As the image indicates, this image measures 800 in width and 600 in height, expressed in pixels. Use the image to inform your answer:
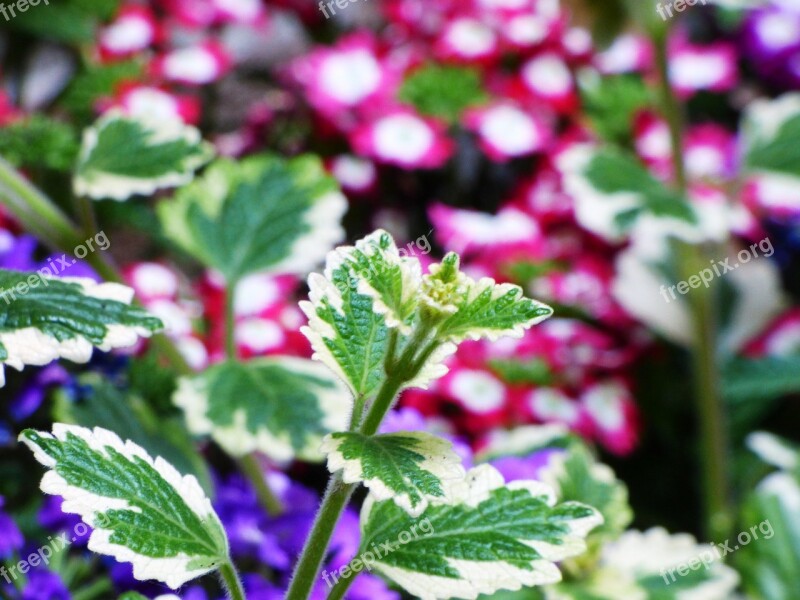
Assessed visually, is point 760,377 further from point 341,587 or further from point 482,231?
point 341,587

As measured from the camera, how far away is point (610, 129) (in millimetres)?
1505

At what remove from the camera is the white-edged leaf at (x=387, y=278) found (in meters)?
0.41

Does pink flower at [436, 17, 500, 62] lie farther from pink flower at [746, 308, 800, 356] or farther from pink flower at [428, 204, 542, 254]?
pink flower at [746, 308, 800, 356]

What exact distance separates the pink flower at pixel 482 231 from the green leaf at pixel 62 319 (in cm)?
78

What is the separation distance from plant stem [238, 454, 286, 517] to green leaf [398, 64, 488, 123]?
0.82 meters

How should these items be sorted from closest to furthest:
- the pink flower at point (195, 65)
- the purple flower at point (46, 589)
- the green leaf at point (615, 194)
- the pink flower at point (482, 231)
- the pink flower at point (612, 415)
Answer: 1. the purple flower at point (46, 589)
2. the green leaf at point (615, 194)
3. the pink flower at point (612, 415)
4. the pink flower at point (482, 231)
5. the pink flower at point (195, 65)

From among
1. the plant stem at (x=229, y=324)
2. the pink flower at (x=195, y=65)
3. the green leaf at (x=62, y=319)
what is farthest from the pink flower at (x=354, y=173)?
the green leaf at (x=62, y=319)

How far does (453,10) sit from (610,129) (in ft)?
1.19

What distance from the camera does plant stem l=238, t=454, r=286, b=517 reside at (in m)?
0.77

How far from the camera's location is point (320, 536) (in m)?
0.46

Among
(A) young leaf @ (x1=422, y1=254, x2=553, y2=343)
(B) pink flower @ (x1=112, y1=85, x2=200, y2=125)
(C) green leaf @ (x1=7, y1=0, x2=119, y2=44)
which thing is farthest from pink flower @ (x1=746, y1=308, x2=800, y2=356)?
(C) green leaf @ (x1=7, y1=0, x2=119, y2=44)

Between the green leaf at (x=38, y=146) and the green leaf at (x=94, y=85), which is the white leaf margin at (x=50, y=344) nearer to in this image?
the green leaf at (x=38, y=146)

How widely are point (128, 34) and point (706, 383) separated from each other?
1045mm

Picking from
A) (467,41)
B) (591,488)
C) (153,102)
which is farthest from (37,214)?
(467,41)
